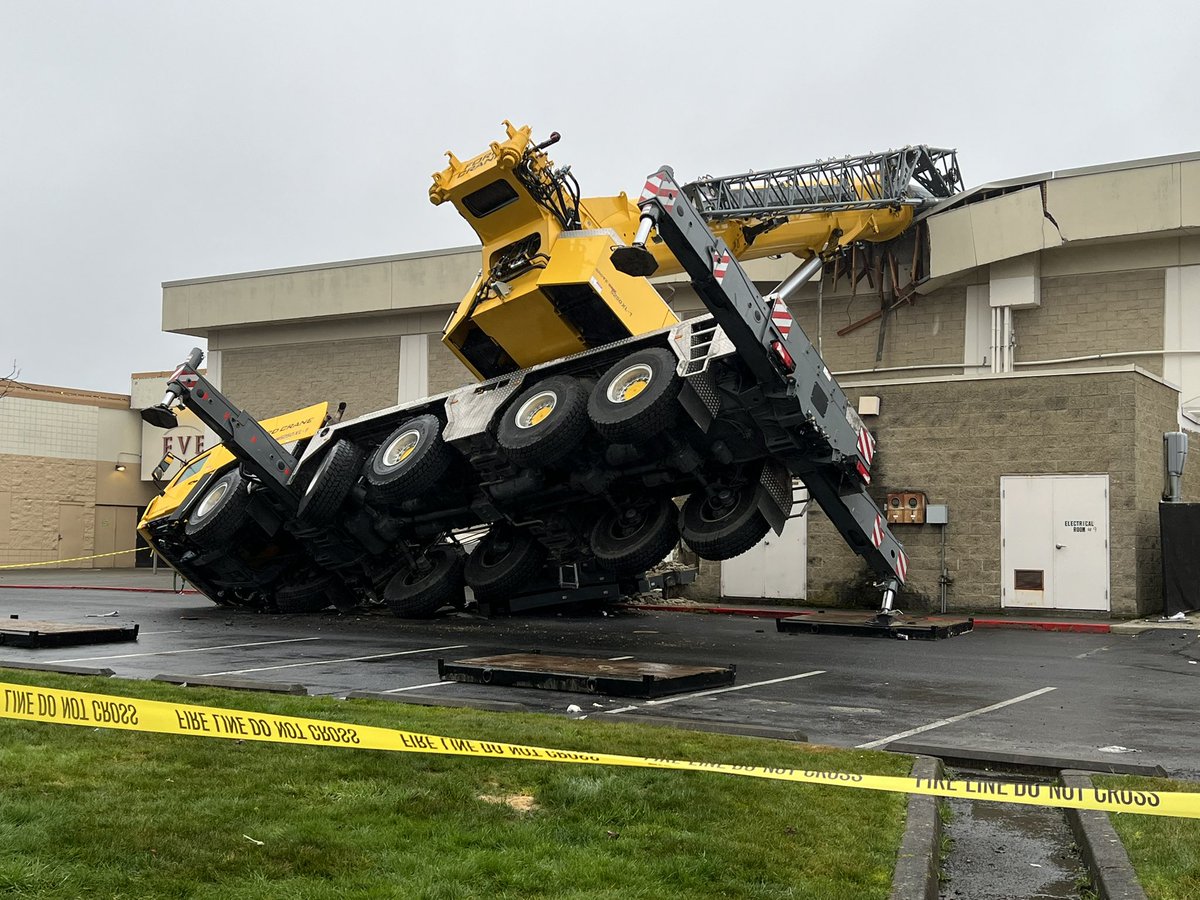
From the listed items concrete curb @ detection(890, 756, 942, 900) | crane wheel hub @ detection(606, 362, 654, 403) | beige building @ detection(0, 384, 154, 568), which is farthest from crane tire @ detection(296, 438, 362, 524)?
beige building @ detection(0, 384, 154, 568)

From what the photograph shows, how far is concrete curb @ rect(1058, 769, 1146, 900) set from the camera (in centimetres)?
429

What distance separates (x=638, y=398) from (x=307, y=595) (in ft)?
28.5

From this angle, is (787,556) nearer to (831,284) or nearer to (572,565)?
(572,565)

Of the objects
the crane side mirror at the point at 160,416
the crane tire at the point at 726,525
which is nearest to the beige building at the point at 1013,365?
the crane tire at the point at 726,525

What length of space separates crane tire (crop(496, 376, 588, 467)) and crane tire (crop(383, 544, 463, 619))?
3.70 m

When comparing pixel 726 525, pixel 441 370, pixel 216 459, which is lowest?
pixel 726 525

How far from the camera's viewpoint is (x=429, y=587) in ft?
57.6

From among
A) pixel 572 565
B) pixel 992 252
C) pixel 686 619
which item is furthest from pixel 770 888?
pixel 992 252

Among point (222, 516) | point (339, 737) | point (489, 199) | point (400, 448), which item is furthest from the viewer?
point (222, 516)

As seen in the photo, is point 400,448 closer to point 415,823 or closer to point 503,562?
point 503,562

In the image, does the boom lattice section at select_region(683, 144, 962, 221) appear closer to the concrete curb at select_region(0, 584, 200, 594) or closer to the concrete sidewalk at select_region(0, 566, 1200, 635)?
the concrete sidewalk at select_region(0, 566, 1200, 635)

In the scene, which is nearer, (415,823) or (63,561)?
(415,823)

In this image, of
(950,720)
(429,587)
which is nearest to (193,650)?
(429,587)

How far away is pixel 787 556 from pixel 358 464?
28.8 feet
